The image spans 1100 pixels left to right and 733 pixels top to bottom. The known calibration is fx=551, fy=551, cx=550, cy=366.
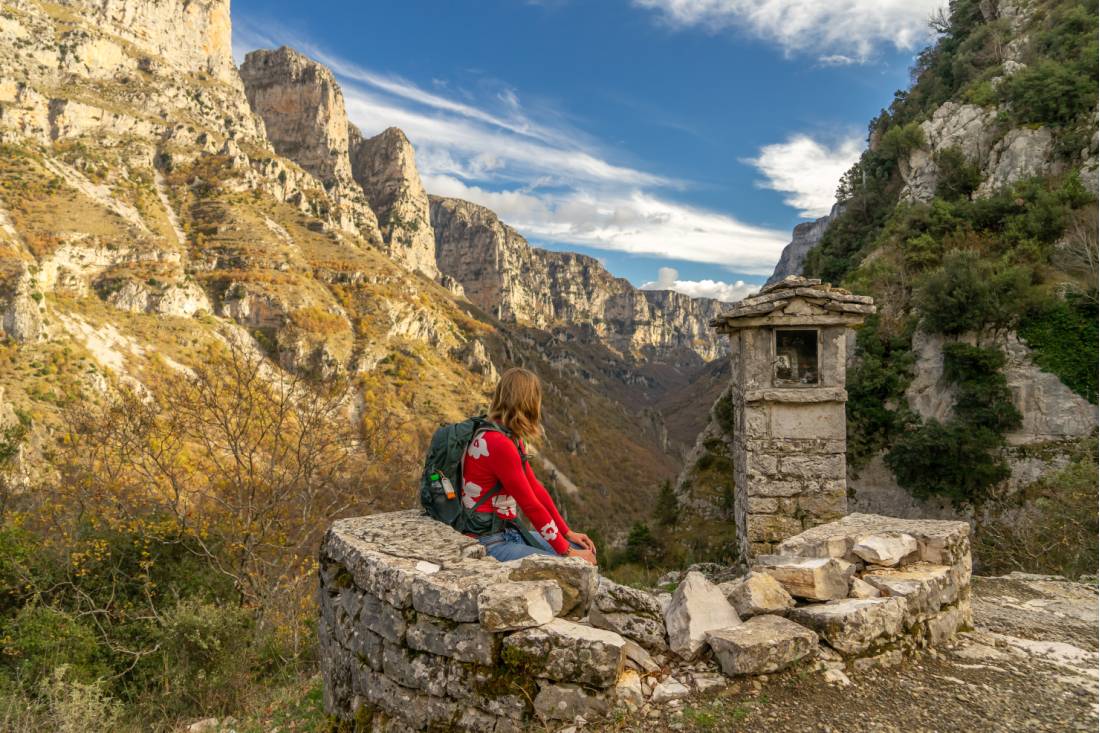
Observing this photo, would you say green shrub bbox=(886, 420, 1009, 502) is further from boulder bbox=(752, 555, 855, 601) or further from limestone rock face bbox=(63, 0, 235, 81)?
limestone rock face bbox=(63, 0, 235, 81)

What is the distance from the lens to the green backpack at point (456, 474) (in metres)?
3.73

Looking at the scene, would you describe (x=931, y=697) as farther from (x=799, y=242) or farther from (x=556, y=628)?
(x=799, y=242)

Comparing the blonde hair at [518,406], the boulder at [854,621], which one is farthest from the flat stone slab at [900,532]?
the blonde hair at [518,406]

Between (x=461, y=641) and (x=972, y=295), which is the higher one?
(x=972, y=295)

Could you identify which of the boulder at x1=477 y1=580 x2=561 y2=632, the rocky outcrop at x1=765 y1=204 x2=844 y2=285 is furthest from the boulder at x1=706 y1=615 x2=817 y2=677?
the rocky outcrop at x1=765 y1=204 x2=844 y2=285

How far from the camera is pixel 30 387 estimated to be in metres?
28.8

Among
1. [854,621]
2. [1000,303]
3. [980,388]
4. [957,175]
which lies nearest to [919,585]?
[854,621]

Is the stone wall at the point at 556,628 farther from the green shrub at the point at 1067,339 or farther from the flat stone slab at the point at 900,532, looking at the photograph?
the green shrub at the point at 1067,339

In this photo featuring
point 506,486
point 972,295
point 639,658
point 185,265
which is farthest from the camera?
point 185,265

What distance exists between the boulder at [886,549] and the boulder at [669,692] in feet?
6.48

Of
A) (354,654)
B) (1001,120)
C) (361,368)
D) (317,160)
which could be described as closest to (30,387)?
(361,368)

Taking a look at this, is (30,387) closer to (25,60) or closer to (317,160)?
(25,60)

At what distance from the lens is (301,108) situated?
118 metres

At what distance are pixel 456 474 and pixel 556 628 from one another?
1.31m
